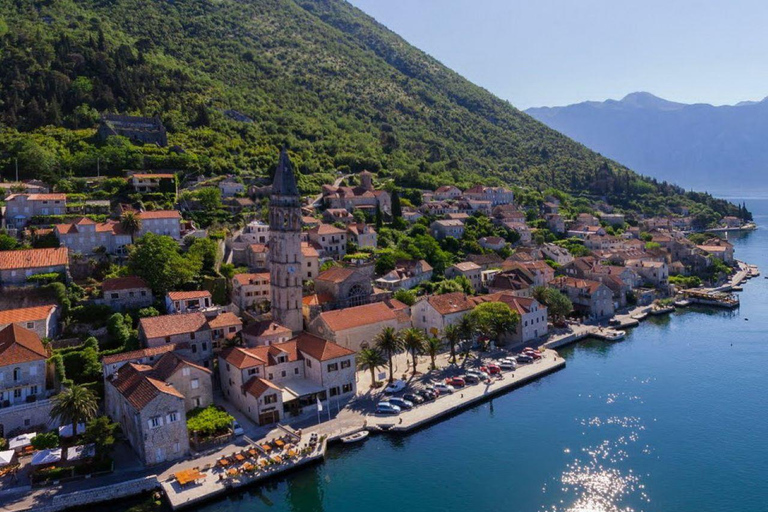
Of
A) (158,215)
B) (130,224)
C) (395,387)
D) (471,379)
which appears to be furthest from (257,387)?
(158,215)

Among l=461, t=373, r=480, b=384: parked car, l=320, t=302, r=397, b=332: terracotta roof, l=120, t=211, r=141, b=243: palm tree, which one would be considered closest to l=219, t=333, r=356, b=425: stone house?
l=320, t=302, r=397, b=332: terracotta roof

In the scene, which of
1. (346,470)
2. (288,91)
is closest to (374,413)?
(346,470)

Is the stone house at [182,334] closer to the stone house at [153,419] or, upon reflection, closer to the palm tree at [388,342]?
the stone house at [153,419]

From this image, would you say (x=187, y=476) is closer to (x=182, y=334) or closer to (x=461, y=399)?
(x=182, y=334)

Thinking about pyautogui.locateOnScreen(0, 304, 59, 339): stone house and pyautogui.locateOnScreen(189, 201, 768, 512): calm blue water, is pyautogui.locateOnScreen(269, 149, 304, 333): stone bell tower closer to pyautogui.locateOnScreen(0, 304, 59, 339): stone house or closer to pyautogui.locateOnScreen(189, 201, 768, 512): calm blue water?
pyautogui.locateOnScreen(189, 201, 768, 512): calm blue water

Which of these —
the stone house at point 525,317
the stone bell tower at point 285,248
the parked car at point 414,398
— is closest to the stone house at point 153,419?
the stone bell tower at point 285,248

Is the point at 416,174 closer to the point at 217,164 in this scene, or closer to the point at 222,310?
the point at 217,164
